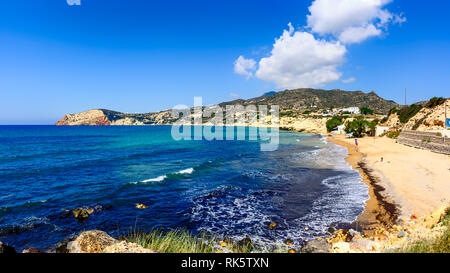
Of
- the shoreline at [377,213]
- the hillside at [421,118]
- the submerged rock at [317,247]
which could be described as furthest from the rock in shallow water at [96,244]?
the hillside at [421,118]

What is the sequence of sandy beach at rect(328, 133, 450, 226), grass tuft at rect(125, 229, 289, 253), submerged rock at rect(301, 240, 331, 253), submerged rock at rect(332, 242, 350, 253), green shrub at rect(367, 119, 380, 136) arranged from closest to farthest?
submerged rock at rect(332, 242, 350, 253)
grass tuft at rect(125, 229, 289, 253)
submerged rock at rect(301, 240, 331, 253)
sandy beach at rect(328, 133, 450, 226)
green shrub at rect(367, 119, 380, 136)

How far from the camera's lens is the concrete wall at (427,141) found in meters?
28.5

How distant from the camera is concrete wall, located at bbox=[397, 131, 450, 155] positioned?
28516mm

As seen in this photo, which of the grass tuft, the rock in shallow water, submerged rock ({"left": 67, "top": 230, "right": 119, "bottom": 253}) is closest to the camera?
the rock in shallow water

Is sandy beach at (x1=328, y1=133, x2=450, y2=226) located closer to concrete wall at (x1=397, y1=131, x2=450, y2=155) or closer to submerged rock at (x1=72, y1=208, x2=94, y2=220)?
concrete wall at (x1=397, y1=131, x2=450, y2=155)

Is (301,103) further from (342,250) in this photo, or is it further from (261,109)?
(342,250)

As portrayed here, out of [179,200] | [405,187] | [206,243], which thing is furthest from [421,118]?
[206,243]

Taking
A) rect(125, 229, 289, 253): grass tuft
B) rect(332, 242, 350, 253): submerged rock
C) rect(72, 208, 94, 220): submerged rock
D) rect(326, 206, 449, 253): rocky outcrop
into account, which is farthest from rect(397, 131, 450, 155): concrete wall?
rect(72, 208, 94, 220): submerged rock

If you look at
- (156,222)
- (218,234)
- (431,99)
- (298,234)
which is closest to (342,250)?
(298,234)

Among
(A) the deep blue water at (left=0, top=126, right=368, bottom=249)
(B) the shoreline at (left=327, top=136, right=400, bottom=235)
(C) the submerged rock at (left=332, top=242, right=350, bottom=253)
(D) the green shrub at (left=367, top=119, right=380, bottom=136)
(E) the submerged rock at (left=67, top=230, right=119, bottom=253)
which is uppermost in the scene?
(D) the green shrub at (left=367, top=119, right=380, bottom=136)

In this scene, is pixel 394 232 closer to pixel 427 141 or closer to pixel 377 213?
pixel 377 213

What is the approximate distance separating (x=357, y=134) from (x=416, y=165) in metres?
49.9

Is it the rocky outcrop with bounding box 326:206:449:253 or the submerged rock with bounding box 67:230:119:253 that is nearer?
the submerged rock with bounding box 67:230:119:253

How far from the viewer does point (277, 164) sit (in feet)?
105
